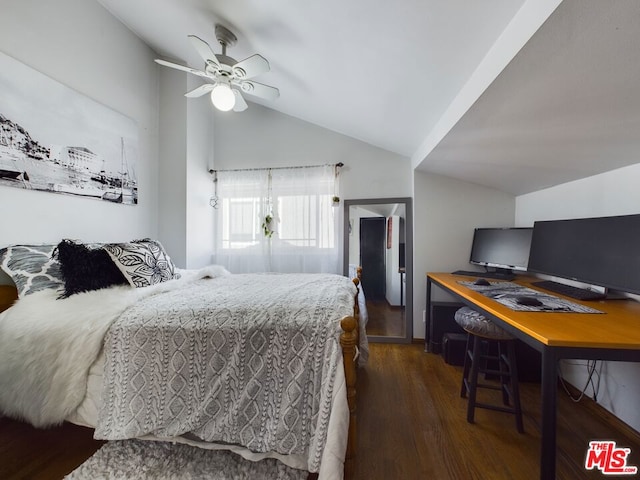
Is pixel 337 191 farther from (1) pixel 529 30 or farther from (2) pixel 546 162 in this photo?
(1) pixel 529 30

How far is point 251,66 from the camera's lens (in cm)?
191

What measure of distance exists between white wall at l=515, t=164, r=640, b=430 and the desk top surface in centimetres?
51

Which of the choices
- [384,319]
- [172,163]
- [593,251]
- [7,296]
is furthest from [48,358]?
[593,251]

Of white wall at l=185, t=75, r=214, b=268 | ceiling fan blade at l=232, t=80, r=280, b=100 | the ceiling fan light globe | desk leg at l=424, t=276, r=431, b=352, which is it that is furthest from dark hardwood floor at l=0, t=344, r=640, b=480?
ceiling fan blade at l=232, t=80, r=280, b=100

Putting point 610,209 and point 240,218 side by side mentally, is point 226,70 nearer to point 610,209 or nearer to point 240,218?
point 240,218

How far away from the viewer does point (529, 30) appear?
2.94 feet

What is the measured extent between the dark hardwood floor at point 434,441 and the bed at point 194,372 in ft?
0.86

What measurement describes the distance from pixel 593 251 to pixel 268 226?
9.46ft

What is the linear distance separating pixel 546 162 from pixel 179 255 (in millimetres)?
3516

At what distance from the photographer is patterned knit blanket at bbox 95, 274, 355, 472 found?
1.16m

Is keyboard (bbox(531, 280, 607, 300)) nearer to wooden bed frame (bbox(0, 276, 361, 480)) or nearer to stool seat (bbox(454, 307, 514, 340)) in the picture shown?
stool seat (bbox(454, 307, 514, 340))

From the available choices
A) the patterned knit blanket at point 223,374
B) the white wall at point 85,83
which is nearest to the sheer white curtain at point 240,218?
the white wall at point 85,83

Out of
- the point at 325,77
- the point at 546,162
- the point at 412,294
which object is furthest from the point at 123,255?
the point at 546,162

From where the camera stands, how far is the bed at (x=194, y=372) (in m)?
1.15
